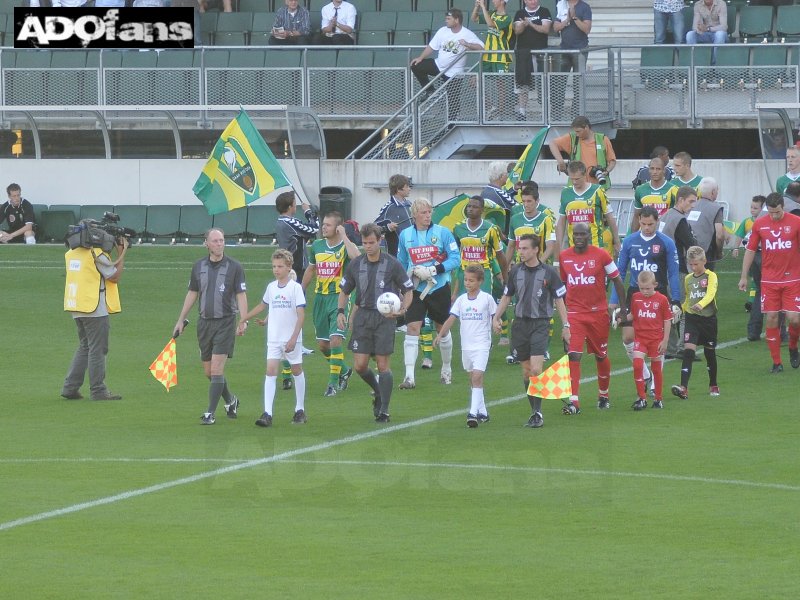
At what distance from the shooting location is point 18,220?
30.6 m

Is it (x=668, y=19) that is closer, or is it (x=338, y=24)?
(x=668, y=19)

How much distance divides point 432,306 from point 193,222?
47.0 feet

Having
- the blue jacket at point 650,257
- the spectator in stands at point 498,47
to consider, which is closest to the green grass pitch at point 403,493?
the blue jacket at point 650,257

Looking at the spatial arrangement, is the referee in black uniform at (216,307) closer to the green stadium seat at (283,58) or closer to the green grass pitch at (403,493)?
the green grass pitch at (403,493)

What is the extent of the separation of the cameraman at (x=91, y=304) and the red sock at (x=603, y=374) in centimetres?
530

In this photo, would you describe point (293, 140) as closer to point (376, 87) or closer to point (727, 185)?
point (376, 87)

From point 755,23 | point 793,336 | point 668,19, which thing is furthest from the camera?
point 755,23

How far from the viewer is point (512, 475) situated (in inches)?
496

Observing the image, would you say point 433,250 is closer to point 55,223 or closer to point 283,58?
point 283,58

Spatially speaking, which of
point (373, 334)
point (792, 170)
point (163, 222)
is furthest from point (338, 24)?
point (373, 334)

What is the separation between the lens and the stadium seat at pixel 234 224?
30453 mm

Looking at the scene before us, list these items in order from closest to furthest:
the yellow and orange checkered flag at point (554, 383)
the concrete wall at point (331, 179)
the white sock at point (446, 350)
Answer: the yellow and orange checkered flag at point (554, 383) → the white sock at point (446, 350) → the concrete wall at point (331, 179)

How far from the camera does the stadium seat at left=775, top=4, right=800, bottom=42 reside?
31.4 m

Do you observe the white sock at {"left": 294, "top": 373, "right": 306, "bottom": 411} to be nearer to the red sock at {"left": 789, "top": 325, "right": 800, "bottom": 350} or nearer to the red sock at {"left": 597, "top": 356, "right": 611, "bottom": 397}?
the red sock at {"left": 597, "top": 356, "right": 611, "bottom": 397}
